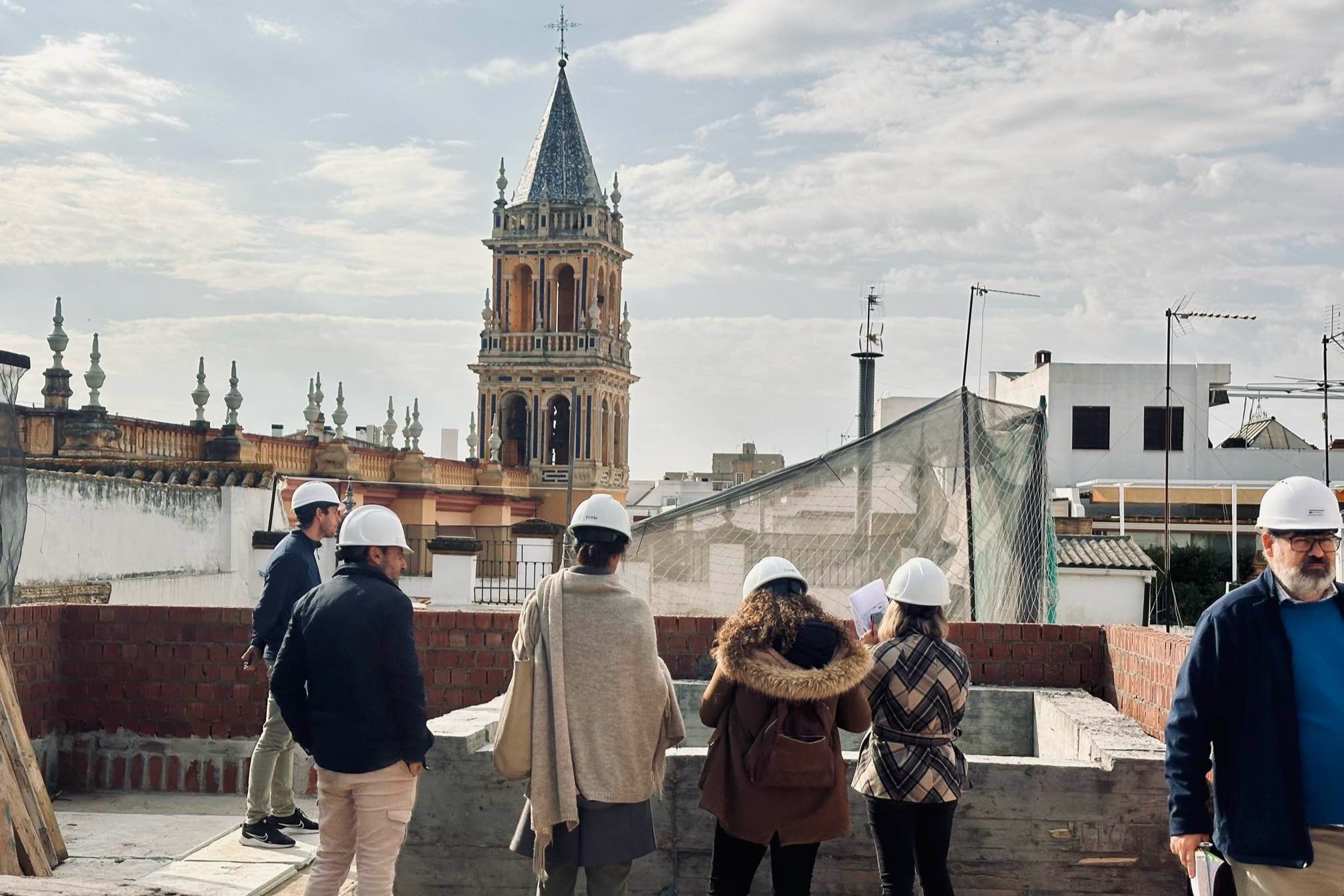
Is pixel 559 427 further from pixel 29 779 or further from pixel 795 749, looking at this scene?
pixel 795 749

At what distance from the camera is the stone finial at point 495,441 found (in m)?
65.9

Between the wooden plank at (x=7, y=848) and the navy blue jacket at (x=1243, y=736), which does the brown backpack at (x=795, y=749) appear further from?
the wooden plank at (x=7, y=848)

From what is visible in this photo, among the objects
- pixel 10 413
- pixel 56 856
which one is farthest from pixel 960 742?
pixel 10 413

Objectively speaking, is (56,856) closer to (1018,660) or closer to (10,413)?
(10,413)

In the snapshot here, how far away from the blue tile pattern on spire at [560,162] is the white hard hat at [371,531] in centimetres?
6649

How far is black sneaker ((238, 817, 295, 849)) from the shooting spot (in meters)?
7.15

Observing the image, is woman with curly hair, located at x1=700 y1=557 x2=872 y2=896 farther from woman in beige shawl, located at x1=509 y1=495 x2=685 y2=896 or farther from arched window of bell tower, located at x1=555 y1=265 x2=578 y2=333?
arched window of bell tower, located at x1=555 y1=265 x2=578 y2=333

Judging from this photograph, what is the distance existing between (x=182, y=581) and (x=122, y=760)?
7705mm

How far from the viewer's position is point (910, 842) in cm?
508

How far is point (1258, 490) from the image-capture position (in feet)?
117

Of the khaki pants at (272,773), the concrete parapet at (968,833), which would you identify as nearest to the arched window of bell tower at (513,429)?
the khaki pants at (272,773)

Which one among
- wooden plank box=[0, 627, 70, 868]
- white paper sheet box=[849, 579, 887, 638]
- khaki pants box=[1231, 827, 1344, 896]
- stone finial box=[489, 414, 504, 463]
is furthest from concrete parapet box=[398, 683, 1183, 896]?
stone finial box=[489, 414, 504, 463]

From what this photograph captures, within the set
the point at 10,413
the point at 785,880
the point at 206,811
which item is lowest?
the point at 206,811

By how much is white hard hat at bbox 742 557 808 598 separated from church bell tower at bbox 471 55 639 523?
64066mm
